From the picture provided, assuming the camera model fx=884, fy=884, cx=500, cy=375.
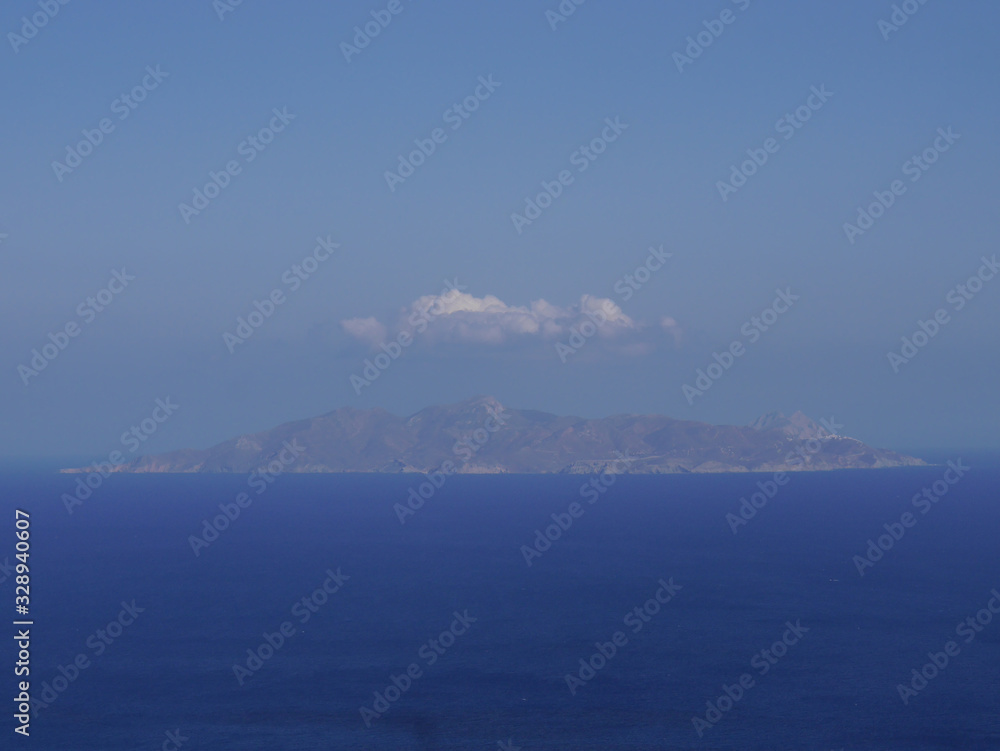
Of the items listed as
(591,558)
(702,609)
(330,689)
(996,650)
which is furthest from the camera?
(591,558)

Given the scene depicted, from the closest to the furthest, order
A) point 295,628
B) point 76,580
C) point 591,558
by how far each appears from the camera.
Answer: point 295,628, point 76,580, point 591,558

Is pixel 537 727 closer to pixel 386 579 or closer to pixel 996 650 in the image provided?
pixel 996 650

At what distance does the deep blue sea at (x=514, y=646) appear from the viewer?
2366 inches

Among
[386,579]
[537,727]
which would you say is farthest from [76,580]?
[537,727]

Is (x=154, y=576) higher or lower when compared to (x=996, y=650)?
higher

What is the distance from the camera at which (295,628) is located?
3374 inches

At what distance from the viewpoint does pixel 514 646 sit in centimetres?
7856

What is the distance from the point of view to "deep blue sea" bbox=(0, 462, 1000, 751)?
6009cm

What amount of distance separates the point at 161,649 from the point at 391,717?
2682 centimetres

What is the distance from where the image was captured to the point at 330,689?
6788 cm

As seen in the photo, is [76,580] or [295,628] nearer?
[295,628]

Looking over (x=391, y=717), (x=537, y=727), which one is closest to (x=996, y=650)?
(x=537, y=727)

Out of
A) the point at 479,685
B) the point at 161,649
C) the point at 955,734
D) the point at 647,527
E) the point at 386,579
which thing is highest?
the point at 647,527

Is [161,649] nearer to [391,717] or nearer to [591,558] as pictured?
[391,717]
